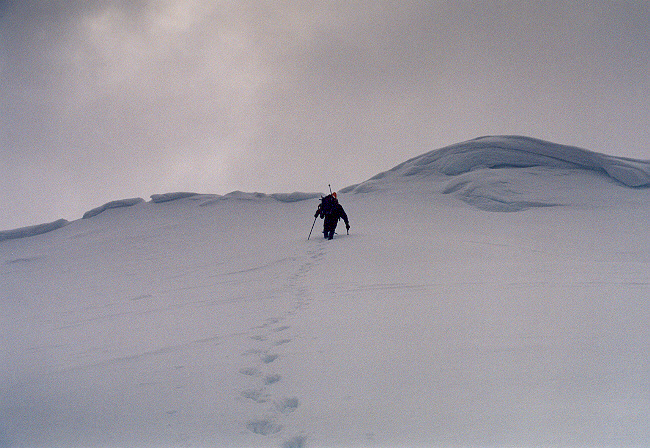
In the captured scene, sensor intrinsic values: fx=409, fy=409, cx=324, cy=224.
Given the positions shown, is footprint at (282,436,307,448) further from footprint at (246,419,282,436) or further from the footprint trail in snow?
footprint at (246,419,282,436)

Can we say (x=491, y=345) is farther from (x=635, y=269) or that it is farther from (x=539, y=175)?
(x=539, y=175)

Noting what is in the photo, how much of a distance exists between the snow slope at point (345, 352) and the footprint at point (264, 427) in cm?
1

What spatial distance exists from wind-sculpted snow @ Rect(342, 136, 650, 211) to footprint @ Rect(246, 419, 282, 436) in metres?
20.3

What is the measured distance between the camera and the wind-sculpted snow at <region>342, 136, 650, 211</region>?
2158 cm

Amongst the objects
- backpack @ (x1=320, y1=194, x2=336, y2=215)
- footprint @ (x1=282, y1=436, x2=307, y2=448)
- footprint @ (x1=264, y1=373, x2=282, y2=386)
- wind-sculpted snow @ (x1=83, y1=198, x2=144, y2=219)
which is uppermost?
wind-sculpted snow @ (x1=83, y1=198, x2=144, y2=219)

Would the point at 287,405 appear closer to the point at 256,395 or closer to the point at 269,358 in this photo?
the point at 256,395

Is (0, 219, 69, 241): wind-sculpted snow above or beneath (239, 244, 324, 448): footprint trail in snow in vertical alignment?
above

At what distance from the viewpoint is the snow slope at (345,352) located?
2.41 meters

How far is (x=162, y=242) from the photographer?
17766mm

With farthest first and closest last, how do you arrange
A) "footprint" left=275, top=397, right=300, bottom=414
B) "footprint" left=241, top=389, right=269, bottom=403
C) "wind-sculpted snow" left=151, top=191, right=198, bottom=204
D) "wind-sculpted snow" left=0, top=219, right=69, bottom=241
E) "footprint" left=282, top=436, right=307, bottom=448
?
"wind-sculpted snow" left=151, top=191, right=198, bottom=204 < "wind-sculpted snow" left=0, top=219, right=69, bottom=241 < "footprint" left=241, top=389, right=269, bottom=403 < "footprint" left=275, top=397, right=300, bottom=414 < "footprint" left=282, top=436, right=307, bottom=448

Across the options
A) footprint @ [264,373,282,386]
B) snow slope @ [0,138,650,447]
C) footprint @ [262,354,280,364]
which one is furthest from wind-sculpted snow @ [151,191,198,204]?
footprint @ [264,373,282,386]

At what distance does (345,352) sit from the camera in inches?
136

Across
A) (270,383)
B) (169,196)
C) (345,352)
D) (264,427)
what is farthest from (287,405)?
(169,196)

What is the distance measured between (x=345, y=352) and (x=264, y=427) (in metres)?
1.06
